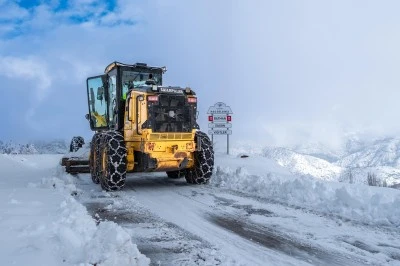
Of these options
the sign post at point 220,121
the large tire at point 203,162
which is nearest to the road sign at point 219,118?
the sign post at point 220,121

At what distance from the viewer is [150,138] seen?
9539 mm

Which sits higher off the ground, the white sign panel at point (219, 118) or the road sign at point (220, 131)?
the white sign panel at point (219, 118)

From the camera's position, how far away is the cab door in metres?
12.3

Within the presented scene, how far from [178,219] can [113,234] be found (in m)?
2.53

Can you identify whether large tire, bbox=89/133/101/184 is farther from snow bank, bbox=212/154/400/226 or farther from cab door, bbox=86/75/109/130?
snow bank, bbox=212/154/400/226

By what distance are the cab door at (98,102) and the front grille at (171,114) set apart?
3105 millimetres

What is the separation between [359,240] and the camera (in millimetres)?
5227

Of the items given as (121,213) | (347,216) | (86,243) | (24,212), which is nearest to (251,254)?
(86,243)

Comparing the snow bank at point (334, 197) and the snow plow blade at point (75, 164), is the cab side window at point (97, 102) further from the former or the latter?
the snow bank at point (334, 197)

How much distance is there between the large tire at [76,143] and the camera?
53.7 feet

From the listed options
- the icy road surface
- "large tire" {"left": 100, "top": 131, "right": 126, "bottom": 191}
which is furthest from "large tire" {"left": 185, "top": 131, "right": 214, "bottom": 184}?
"large tire" {"left": 100, "top": 131, "right": 126, "bottom": 191}

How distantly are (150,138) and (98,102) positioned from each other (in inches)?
174

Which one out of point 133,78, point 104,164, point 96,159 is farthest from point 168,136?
point 133,78

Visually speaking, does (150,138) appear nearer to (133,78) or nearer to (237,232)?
(133,78)
